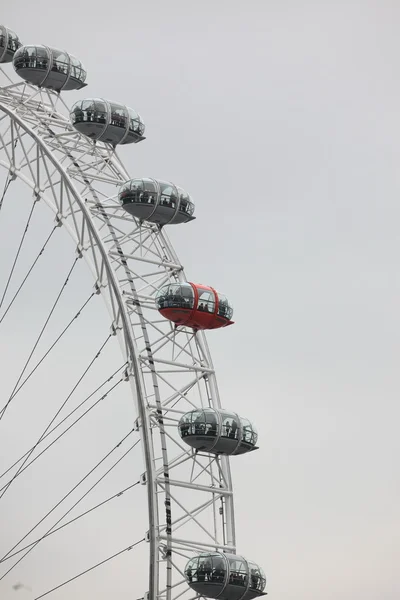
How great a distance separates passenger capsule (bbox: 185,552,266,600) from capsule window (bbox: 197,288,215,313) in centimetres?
585

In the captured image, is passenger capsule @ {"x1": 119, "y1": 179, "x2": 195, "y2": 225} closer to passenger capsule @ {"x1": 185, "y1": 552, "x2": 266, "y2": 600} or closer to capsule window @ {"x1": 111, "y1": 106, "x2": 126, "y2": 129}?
capsule window @ {"x1": 111, "y1": 106, "x2": 126, "y2": 129}

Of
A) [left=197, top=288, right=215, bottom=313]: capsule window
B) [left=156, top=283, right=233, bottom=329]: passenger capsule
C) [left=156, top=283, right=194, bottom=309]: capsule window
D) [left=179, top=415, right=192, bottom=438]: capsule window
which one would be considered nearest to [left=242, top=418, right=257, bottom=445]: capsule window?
[left=179, top=415, right=192, bottom=438]: capsule window

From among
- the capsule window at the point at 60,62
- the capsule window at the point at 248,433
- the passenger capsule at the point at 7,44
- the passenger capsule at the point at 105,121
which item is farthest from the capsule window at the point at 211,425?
the passenger capsule at the point at 7,44

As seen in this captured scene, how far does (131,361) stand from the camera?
38219mm

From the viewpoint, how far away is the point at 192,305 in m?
38.8

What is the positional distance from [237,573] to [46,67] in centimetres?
1429

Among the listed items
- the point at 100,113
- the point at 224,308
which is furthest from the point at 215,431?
the point at 100,113

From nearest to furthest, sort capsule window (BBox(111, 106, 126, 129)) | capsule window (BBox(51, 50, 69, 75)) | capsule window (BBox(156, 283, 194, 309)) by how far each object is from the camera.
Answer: capsule window (BBox(156, 283, 194, 309)) → capsule window (BBox(111, 106, 126, 129)) → capsule window (BBox(51, 50, 69, 75))

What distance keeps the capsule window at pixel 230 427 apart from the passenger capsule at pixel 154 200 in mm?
5690

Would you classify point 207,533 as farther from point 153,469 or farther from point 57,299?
point 57,299

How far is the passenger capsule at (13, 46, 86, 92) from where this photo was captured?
42594 millimetres

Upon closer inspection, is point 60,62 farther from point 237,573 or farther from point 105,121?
point 237,573

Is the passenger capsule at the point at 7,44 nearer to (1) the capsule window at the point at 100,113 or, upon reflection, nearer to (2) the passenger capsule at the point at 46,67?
(2) the passenger capsule at the point at 46,67

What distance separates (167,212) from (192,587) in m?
9.32
